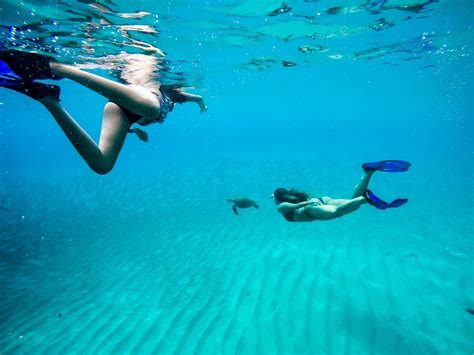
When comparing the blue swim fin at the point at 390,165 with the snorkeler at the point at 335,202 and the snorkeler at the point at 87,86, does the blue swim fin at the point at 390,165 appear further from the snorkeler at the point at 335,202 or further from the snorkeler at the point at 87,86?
the snorkeler at the point at 87,86

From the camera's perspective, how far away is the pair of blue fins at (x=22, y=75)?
2722mm

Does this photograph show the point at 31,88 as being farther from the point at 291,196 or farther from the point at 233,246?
the point at 233,246

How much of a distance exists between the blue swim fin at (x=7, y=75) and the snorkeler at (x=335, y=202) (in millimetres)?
4325

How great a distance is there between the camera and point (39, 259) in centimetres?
1041

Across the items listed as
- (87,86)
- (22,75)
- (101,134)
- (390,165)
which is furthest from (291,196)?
(22,75)

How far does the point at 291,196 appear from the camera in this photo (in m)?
5.58

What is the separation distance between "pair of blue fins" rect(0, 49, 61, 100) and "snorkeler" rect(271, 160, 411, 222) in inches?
161

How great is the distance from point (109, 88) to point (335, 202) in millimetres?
4214

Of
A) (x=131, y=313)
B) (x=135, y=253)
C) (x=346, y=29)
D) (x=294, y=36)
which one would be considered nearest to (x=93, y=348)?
(x=131, y=313)

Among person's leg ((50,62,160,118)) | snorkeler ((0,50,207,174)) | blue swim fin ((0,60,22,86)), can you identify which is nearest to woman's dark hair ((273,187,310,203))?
snorkeler ((0,50,207,174))

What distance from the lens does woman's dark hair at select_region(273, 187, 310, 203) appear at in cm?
561

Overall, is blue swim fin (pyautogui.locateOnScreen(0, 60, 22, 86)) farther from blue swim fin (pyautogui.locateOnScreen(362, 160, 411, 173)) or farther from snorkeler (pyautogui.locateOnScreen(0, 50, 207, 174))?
blue swim fin (pyautogui.locateOnScreen(362, 160, 411, 173))

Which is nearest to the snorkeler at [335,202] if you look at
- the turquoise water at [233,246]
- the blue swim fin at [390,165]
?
the blue swim fin at [390,165]

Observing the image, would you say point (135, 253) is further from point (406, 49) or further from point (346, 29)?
point (406, 49)
